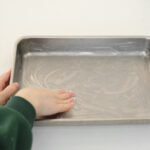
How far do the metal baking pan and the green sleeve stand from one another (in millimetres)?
117

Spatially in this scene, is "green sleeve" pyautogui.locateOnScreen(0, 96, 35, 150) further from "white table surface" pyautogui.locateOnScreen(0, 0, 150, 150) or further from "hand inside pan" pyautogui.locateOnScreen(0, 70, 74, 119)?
"white table surface" pyautogui.locateOnScreen(0, 0, 150, 150)

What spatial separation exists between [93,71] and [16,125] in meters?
0.30

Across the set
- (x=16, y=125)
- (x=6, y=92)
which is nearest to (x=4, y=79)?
(x=6, y=92)

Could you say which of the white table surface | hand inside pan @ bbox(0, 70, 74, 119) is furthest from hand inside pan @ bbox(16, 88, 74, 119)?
the white table surface

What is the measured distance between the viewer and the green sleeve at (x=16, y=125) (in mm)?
349

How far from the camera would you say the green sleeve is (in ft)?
1.14

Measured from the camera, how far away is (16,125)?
37cm

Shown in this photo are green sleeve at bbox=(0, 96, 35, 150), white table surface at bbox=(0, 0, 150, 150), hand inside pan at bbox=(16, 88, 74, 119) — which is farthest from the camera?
white table surface at bbox=(0, 0, 150, 150)

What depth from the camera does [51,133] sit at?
0.48 metres
